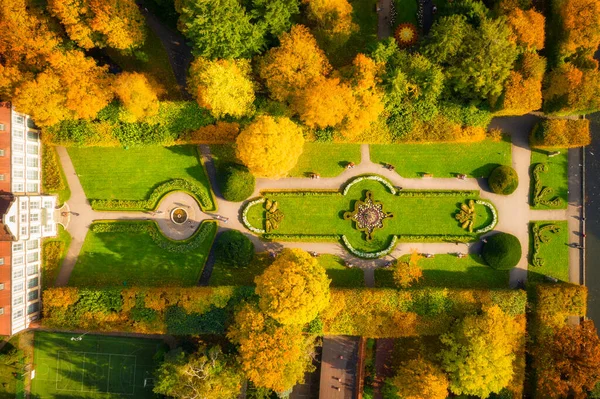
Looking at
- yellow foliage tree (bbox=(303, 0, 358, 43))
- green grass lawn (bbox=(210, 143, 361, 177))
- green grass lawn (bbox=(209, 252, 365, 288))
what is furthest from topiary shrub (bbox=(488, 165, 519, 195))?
yellow foliage tree (bbox=(303, 0, 358, 43))

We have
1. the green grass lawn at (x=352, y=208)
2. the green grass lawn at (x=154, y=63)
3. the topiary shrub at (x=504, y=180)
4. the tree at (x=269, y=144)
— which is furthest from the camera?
the green grass lawn at (x=154, y=63)

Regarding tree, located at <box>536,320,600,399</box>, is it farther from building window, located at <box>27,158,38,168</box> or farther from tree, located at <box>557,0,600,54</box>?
building window, located at <box>27,158,38,168</box>

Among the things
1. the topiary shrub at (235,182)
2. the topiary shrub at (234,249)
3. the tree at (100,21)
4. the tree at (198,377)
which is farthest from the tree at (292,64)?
the tree at (198,377)

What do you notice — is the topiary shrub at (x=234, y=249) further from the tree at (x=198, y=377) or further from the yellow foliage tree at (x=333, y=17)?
the yellow foliage tree at (x=333, y=17)

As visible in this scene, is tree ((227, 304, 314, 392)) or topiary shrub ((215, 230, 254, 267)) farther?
topiary shrub ((215, 230, 254, 267))

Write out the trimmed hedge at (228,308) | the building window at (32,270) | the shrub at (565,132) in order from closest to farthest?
the shrub at (565,132)
the trimmed hedge at (228,308)
the building window at (32,270)

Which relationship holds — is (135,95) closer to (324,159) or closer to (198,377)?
(324,159)

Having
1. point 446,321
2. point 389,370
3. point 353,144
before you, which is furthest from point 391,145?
point 389,370
